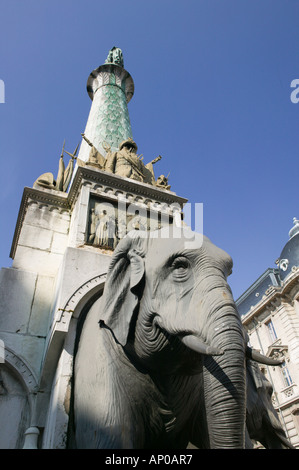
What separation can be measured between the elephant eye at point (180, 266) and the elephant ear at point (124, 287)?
1.08ft

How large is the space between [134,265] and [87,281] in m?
1.27

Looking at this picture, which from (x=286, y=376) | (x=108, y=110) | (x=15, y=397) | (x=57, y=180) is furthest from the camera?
(x=286, y=376)

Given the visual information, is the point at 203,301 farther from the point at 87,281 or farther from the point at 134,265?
the point at 87,281

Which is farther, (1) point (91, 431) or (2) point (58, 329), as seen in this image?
(2) point (58, 329)

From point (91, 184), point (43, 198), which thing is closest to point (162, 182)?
point (91, 184)

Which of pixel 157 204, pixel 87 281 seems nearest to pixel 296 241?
pixel 157 204

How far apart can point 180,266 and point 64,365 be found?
5.74ft

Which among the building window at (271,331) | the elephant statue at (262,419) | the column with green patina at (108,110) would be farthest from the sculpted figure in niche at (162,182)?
the building window at (271,331)

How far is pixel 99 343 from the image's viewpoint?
3412 mm

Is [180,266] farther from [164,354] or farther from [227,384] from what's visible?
[227,384]

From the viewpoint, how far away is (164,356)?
2.98 metres

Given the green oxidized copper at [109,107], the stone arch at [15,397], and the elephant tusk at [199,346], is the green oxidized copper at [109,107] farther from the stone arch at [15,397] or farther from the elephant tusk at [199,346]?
the elephant tusk at [199,346]

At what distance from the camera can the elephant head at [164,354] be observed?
2545mm

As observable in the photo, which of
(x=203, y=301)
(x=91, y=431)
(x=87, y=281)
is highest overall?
(x=87, y=281)
